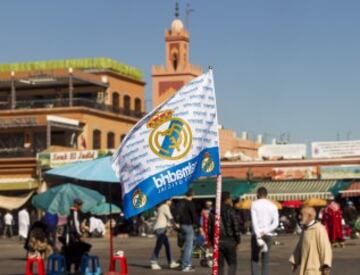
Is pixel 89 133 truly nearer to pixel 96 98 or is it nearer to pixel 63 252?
pixel 96 98

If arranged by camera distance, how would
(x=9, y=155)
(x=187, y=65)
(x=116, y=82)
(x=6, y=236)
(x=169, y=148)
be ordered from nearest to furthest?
1. (x=169, y=148)
2. (x=6, y=236)
3. (x=9, y=155)
4. (x=116, y=82)
5. (x=187, y=65)

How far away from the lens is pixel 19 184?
185ft

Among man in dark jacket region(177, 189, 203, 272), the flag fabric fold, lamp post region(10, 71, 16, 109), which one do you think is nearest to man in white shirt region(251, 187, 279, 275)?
man in dark jacket region(177, 189, 203, 272)

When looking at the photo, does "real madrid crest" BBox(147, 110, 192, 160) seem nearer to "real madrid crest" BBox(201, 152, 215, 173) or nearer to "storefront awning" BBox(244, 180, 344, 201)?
"real madrid crest" BBox(201, 152, 215, 173)

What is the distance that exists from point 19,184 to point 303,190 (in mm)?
15261

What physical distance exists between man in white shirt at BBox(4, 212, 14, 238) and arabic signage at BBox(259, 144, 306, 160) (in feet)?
52.9

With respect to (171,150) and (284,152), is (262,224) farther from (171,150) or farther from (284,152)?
(284,152)

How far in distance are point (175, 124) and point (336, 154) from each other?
50.4 metres

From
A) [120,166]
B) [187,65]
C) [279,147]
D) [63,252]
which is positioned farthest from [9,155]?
[120,166]

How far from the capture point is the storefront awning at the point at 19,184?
56.0 meters

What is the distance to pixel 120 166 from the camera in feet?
37.9

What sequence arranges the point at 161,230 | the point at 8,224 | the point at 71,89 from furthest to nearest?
the point at 71,89, the point at 8,224, the point at 161,230

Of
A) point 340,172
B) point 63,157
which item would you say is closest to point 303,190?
point 340,172

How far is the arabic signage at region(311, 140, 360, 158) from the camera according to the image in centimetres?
6081
